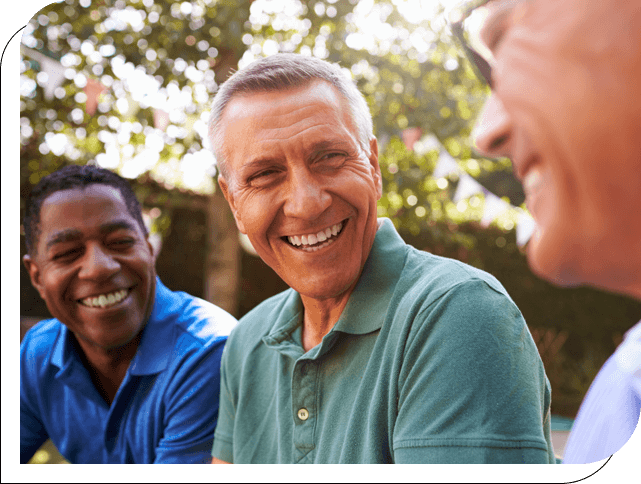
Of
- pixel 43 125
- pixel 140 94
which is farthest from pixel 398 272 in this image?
pixel 43 125

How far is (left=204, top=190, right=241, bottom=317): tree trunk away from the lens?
256cm

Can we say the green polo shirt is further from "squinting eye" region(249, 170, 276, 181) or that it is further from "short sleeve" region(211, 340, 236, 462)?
"squinting eye" region(249, 170, 276, 181)

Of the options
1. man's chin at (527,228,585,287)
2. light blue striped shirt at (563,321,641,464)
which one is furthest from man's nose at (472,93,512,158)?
light blue striped shirt at (563,321,641,464)

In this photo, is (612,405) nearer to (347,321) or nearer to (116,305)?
(347,321)

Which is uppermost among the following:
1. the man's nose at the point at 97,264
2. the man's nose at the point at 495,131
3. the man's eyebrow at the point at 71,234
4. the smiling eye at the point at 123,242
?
the man's nose at the point at 495,131

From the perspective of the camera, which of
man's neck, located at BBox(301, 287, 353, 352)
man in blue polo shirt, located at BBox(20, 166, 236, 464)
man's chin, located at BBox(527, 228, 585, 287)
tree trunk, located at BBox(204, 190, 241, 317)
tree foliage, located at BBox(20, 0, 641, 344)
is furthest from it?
tree trunk, located at BBox(204, 190, 241, 317)

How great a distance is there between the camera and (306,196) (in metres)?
1.19

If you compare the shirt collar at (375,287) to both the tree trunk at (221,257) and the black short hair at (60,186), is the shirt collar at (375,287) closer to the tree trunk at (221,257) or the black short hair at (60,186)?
the black short hair at (60,186)

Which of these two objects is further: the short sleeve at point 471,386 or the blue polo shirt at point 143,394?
the blue polo shirt at point 143,394

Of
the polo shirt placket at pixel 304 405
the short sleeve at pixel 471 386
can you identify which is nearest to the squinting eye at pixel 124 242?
the polo shirt placket at pixel 304 405

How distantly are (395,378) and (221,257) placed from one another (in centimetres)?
171

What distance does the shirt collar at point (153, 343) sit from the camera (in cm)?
167

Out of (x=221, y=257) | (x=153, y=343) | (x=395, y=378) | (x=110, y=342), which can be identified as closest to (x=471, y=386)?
(x=395, y=378)
